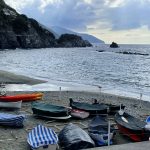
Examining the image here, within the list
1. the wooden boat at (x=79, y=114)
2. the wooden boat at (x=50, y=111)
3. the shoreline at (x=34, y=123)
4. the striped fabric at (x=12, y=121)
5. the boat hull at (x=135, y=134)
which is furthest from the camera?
the wooden boat at (x=79, y=114)

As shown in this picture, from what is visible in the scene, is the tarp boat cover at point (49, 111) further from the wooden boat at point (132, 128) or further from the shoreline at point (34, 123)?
the wooden boat at point (132, 128)

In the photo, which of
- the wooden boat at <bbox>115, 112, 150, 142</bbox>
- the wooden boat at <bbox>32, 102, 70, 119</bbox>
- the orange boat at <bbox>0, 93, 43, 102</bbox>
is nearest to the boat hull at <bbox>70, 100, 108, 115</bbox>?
the wooden boat at <bbox>32, 102, 70, 119</bbox>

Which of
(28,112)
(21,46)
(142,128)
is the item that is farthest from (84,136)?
(21,46)

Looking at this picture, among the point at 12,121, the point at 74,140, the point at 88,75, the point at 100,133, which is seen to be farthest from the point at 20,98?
the point at 88,75

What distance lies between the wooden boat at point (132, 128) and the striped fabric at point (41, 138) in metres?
4.14

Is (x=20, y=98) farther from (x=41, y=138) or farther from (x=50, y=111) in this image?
(x=41, y=138)

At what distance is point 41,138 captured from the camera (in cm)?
1547

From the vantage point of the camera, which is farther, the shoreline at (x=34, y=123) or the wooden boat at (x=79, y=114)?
the wooden boat at (x=79, y=114)

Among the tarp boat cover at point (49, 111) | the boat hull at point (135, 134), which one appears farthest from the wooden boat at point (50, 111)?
the boat hull at point (135, 134)

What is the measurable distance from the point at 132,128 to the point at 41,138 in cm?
484

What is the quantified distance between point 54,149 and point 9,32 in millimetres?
170777

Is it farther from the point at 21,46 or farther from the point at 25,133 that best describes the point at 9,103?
the point at 21,46

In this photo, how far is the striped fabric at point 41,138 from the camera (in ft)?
48.9

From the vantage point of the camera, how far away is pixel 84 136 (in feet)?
52.1
